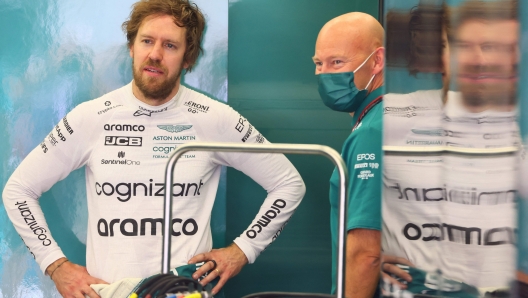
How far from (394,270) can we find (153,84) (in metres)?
1.60

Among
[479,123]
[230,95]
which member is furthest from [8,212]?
[479,123]

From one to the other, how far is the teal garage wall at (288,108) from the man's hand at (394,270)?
1.60 meters

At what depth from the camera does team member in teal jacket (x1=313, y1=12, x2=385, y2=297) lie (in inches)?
67.3

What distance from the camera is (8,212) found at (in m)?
2.43

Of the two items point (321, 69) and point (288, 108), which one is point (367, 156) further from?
point (288, 108)

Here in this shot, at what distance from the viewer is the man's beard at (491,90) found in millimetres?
862

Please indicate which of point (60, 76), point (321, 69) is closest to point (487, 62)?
point (321, 69)

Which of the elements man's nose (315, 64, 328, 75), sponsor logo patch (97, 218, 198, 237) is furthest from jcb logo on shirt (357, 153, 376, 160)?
sponsor logo patch (97, 218, 198, 237)

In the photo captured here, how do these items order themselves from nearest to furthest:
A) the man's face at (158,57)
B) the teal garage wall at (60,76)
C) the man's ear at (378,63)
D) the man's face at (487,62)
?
the man's face at (487,62)
the man's ear at (378,63)
the man's face at (158,57)
the teal garage wall at (60,76)

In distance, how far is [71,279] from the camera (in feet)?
7.80

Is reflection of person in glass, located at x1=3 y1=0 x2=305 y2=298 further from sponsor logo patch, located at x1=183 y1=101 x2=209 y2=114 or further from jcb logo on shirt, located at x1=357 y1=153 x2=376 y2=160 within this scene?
jcb logo on shirt, located at x1=357 y1=153 x2=376 y2=160

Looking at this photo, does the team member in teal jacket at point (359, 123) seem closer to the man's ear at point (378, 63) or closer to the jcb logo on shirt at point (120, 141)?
the man's ear at point (378, 63)

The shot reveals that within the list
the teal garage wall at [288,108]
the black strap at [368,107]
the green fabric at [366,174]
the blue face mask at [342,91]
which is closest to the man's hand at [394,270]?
the green fabric at [366,174]

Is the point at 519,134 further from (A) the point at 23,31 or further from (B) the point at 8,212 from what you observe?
(A) the point at 23,31
